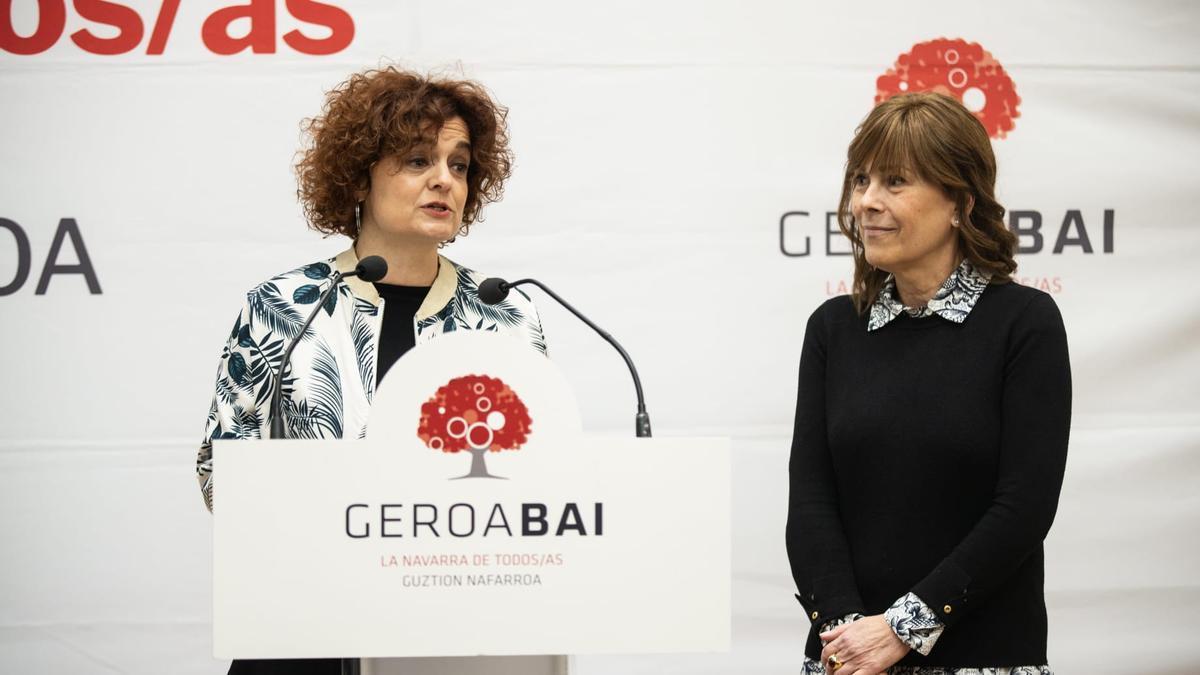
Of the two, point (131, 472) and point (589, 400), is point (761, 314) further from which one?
point (131, 472)

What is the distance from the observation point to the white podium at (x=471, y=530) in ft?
4.70

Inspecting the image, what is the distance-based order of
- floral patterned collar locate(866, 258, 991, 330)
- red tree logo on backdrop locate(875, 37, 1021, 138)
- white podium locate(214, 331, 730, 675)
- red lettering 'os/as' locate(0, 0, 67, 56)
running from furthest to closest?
red tree logo on backdrop locate(875, 37, 1021, 138) → red lettering 'os/as' locate(0, 0, 67, 56) → floral patterned collar locate(866, 258, 991, 330) → white podium locate(214, 331, 730, 675)

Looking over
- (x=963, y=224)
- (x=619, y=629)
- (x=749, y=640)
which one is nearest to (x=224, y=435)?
(x=619, y=629)

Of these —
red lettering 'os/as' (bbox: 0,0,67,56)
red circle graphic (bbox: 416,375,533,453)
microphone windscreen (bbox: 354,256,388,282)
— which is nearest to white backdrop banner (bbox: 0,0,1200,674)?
red lettering 'os/as' (bbox: 0,0,67,56)

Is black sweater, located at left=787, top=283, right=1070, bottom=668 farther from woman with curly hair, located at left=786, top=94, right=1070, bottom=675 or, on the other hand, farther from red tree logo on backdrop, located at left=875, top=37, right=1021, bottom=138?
red tree logo on backdrop, located at left=875, top=37, right=1021, bottom=138

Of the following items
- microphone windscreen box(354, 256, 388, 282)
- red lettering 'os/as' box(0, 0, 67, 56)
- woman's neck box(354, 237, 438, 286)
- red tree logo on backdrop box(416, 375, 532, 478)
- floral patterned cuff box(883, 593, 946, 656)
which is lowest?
floral patterned cuff box(883, 593, 946, 656)

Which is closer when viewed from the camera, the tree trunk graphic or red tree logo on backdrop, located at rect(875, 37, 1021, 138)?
the tree trunk graphic

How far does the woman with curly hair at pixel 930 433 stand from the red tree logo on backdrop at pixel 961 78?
1.23 meters

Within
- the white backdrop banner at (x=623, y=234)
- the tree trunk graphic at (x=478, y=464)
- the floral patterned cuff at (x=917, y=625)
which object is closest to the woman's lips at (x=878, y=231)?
the floral patterned cuff at (x=917, y=625)

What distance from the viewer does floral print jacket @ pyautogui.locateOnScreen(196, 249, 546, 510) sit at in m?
1.80

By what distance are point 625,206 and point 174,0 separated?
118 cm

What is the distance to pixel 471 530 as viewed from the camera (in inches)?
57.1

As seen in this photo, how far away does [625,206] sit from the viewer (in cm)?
305

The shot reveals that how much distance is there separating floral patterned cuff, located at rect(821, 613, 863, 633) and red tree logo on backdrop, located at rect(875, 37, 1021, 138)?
164cm
